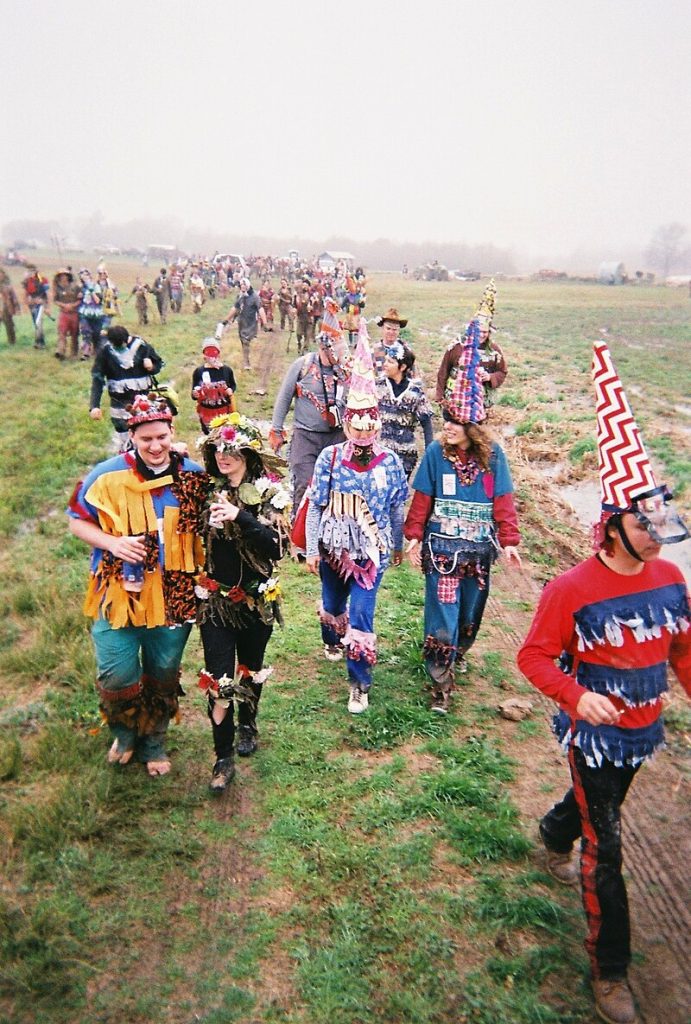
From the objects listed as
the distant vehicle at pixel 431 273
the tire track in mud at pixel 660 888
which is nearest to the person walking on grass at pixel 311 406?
the tire track in mud at pixel 660 888

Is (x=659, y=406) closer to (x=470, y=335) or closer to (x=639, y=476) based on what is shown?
(x=470, y=335)

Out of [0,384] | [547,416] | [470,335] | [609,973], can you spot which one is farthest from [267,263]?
[609,973]

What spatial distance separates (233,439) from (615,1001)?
3009 mm

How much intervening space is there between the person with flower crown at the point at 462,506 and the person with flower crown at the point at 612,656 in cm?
146

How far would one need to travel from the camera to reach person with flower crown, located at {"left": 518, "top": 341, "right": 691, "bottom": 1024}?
272 centimetres

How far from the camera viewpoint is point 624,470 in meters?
2.71

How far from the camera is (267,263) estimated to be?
43.6 m

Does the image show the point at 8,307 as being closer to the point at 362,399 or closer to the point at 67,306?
the point at 67,306

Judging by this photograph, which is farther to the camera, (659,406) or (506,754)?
(659,406)

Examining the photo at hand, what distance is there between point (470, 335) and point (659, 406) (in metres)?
11.8

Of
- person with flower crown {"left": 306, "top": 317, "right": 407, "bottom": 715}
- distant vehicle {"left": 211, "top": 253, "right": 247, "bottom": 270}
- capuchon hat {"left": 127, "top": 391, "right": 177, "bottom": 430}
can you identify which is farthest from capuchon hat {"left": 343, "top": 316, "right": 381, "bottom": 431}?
distant vehicle {"left": 211, "top": 253, "right": 247, "bottom": 270}

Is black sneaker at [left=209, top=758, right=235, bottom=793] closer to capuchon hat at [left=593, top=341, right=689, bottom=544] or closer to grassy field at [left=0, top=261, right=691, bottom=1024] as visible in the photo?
grassy field at [left=0, top=261, right=691, bottom=1024]

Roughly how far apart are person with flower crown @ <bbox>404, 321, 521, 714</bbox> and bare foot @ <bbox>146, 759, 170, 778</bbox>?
1973 millimetres

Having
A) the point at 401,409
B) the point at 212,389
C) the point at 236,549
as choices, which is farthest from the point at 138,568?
the point at 212,389
